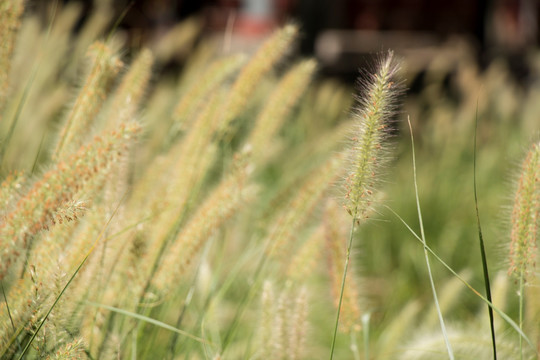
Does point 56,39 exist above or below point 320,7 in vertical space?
below

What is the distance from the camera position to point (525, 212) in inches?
44.5

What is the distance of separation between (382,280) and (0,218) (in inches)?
114

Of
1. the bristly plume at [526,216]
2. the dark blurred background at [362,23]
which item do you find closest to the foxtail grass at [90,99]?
the bristly plume at [526,216]

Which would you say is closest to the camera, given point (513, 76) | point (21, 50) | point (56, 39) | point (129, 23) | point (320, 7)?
point (21, 50)

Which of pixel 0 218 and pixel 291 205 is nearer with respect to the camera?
pixel 0 218

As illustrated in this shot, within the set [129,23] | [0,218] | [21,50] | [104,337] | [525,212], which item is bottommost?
[104,337]

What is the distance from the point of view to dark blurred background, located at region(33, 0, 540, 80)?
6.51 meters

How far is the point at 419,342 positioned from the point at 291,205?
466mm

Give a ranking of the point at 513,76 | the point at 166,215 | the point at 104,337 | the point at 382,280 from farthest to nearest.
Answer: the point at 513,76, the point at 382,280, the point at 166,215, the point at 104,337

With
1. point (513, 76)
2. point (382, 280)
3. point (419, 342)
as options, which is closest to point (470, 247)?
point (382, 280)

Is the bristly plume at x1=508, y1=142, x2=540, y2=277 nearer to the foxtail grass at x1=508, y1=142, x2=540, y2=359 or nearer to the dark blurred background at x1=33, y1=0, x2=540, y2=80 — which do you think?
the foxtail grass at x1=508, y1=142, x2=540, y2=359

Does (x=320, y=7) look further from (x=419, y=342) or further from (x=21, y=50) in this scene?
(x=419, y=342)

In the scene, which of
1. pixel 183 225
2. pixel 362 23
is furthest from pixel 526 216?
pixel 362 23

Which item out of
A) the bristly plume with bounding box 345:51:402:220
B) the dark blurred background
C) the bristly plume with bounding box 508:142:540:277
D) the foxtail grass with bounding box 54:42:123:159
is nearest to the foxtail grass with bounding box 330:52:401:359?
the bristly plume with bounding box 345:51:402:220
